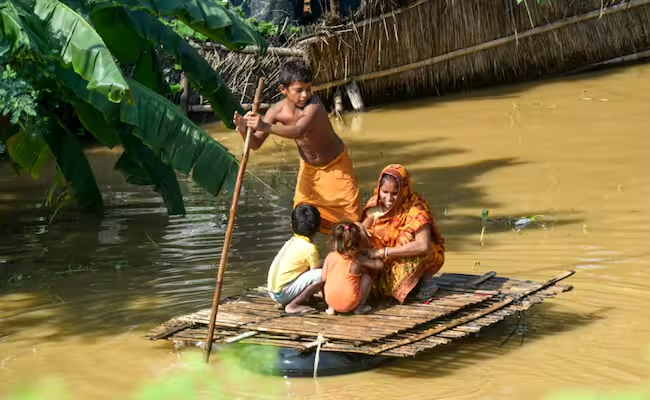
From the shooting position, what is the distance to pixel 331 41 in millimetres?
15062

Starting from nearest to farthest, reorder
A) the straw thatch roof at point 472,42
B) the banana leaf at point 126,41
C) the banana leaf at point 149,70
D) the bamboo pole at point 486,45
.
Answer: the banana leaf at point 126,41 → the banana leaf at point 149,70 → the bamboo pole at point 486,45 → the straw thatch roof at point 472,42

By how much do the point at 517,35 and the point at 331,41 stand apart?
8.48 ft

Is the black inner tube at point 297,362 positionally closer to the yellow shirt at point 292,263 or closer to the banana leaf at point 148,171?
the yellow shirt at point 292,263

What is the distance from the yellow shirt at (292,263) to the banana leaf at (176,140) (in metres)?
1.54

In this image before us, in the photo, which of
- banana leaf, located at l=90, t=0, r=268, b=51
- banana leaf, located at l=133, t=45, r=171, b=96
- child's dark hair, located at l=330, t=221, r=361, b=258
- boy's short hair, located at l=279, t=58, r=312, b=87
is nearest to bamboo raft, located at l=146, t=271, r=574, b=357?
child's dark hair, located at l=330, t=221, r=361, b=258

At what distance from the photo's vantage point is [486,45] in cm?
1501

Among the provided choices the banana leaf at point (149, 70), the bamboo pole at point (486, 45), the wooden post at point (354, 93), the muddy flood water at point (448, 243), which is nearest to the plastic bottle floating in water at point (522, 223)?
the muddy flood water at point (448, 243)

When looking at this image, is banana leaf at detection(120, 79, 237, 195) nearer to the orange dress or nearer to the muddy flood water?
the muddy flood water

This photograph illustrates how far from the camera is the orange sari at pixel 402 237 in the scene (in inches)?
244

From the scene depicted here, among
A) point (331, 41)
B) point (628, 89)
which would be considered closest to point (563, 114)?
point (628, 89)

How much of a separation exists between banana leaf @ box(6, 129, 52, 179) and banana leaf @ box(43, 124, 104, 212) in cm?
11

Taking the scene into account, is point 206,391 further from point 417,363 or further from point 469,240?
point 469,240

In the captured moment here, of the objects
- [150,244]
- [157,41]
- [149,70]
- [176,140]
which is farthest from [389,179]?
[149,70]

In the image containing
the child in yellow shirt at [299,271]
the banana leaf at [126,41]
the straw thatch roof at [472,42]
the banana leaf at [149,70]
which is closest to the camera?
the child in yellow shirt at [299,271]
